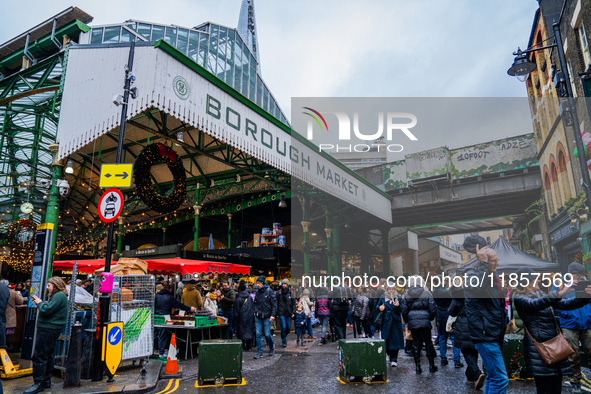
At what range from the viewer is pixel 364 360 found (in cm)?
649

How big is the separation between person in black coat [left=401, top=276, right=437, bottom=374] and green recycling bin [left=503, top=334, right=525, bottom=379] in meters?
1.26

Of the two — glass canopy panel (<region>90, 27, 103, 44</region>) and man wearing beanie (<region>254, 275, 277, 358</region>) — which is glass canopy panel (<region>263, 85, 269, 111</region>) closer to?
glass canopy panel (<region>90, 27, 103, 44</region>)

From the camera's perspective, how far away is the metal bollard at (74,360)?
6.28 metres

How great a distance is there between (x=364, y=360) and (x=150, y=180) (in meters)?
7.38

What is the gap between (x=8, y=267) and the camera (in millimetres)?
37219


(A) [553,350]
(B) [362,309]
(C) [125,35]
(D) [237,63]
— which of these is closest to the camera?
(A) [553,350]

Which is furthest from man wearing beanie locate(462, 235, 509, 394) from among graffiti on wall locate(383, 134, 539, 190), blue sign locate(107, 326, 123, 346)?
graffiti on wall locate(383, 134, 539, 190)

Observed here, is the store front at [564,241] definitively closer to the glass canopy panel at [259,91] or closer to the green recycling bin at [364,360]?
the green recycling bin at [364,360]

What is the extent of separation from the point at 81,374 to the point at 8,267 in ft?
128

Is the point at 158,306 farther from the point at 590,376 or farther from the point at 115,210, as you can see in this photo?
the point at 590,376

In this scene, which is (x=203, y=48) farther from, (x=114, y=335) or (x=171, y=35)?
(x=114, y=335)

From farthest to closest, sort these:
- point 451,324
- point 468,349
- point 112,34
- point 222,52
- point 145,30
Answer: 1. point 222,52
2. point 145,30
3. point 112,34
4. point 451,324
5. point 468,349

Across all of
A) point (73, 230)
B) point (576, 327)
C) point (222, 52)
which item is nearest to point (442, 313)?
point (576, 327)

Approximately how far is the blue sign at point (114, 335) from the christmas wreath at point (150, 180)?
439 cm
